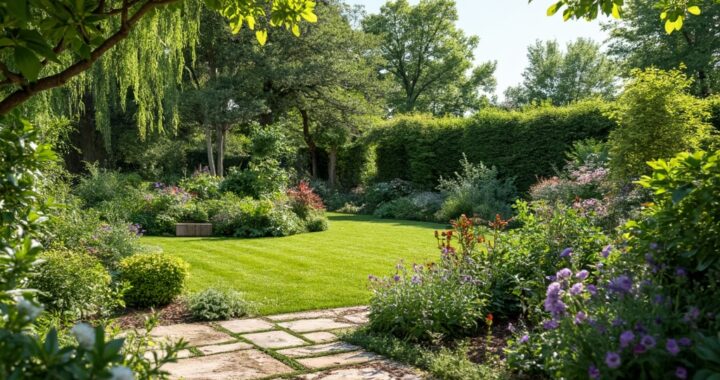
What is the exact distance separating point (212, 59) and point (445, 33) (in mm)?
18538

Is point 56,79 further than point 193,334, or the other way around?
point 193,334

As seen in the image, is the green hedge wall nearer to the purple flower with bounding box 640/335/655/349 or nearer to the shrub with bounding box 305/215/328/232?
the shrub with bounding box 305/215/328/232

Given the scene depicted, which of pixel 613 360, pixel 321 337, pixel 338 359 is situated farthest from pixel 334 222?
pixel 613 360

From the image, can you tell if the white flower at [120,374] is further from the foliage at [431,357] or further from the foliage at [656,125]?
the foliage at [656,125]

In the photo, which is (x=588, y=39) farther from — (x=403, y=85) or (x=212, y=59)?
(x=212, y=59)

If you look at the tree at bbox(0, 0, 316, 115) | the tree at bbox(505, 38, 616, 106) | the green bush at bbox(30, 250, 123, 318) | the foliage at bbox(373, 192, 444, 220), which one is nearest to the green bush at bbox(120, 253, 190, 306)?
the green bush at bbox(30, 250, 123, 318)

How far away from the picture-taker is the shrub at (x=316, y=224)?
41.5 ft

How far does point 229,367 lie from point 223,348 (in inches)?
19.4

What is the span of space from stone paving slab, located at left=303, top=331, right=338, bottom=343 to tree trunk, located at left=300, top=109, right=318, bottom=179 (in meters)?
19.2

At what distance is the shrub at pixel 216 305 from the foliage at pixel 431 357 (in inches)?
52.1

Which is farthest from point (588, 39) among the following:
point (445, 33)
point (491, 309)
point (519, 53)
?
point (491, 309)

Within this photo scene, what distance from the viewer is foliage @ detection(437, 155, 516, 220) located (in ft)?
45.1

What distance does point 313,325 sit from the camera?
515cm

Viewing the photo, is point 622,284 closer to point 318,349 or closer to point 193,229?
point 318,349
